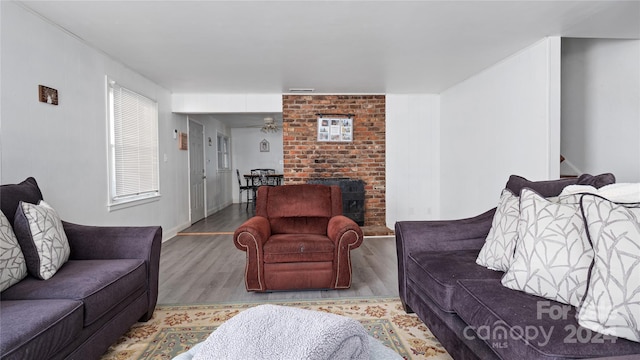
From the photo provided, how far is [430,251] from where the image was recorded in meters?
2.20

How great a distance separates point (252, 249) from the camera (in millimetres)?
2633

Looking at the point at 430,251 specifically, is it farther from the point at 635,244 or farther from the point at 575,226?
the point at 635,244

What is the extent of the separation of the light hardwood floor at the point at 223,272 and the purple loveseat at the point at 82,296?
56 cm

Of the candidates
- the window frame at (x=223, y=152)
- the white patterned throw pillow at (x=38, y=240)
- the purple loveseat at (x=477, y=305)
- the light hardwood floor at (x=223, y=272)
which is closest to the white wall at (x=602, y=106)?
the purple loveseat at (x=477, y=305)

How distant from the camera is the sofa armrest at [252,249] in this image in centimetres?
261

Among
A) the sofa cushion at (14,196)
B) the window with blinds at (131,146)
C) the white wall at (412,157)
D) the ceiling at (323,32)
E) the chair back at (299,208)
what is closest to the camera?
the sofa cushion at (14,196)

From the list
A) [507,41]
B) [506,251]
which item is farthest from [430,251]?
[507,41]

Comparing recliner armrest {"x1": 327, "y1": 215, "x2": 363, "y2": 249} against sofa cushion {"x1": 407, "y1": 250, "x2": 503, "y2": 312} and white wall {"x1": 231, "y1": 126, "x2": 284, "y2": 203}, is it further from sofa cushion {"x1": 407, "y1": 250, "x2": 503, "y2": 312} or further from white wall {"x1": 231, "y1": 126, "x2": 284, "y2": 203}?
white wall {"x1": 231, "y1": 126, "x2": 284, "y2": 203}

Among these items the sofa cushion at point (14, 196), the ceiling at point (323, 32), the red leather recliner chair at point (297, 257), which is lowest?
the red leather recliner chair at point (297, 257)

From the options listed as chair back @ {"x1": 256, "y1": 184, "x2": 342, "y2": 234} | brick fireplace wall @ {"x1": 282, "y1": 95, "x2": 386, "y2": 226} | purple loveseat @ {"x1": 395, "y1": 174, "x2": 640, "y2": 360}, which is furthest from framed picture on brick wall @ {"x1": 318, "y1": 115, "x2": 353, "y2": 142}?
purple loveseat @ {"x1": 395, "y1": 174, "x2": 640, "y2": 360}

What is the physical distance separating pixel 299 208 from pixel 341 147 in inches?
105

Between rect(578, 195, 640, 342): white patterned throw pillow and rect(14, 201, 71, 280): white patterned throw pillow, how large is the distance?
246cm

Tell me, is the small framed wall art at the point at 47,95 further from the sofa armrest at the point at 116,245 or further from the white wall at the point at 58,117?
the sofa armrest at the point at 116,245

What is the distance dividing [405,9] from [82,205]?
333cm
